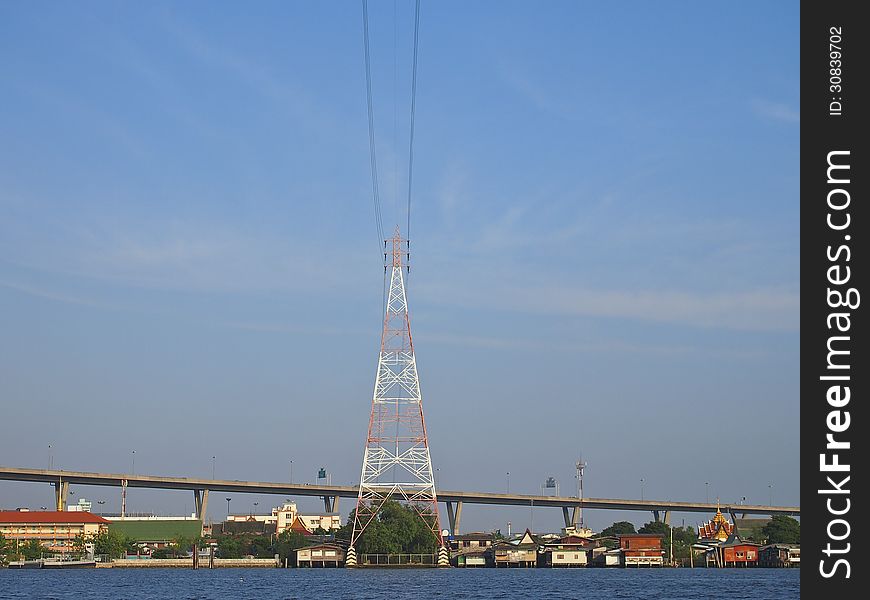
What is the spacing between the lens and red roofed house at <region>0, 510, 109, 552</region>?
15000cm

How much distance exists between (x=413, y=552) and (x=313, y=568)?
17.2 metres

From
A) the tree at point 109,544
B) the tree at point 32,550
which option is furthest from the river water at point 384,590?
the tree at point 32,550

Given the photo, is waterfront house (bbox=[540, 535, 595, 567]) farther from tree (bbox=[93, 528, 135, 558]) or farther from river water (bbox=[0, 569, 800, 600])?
tree (bbox=[93, 528, 135, 558])

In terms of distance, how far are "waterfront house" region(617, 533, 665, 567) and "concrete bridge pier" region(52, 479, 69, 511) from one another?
75.8m

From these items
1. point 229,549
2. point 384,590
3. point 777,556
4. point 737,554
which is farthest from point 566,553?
point 384,590

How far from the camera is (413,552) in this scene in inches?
4422

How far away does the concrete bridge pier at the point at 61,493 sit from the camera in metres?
155

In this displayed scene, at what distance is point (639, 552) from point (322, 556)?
37.9 metres

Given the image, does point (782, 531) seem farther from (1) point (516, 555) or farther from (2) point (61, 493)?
(2) point (61, 493)

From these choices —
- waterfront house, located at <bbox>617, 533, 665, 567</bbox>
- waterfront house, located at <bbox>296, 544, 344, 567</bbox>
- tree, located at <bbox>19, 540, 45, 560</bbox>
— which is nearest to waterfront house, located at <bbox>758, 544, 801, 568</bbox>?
waterfront house, located at <bbox>617, 533, 665, 567</bbox>

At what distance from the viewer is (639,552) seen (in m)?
134
